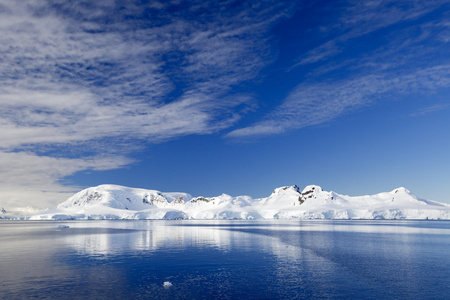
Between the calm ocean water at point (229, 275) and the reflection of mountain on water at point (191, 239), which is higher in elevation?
the calm ocean water at point (229, 275)

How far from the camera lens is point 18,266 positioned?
3130 cm

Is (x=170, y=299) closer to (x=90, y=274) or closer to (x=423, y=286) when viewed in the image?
(x=90, y=274)

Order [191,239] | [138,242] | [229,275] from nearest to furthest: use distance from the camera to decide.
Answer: [229,275] < [138,242] < [191,239]

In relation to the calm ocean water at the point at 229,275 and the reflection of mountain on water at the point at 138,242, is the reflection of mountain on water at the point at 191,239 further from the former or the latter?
the calm ocean water at the point at 229,275

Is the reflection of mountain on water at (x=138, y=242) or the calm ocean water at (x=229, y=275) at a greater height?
the calm ocean water at (x=229, y=275)

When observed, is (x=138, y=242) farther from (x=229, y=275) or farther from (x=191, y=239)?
(x=229, y=275)

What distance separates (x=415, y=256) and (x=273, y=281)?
21962mm

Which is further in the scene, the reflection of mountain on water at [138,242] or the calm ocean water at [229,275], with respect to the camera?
the reflection of mountain on water at [138,242]

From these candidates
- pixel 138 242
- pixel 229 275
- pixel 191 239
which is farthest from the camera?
pixel 191 239

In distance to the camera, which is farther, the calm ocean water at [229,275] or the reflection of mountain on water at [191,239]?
the reflection of mountain on water at [191,239]

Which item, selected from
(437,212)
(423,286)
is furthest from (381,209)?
(423,286)

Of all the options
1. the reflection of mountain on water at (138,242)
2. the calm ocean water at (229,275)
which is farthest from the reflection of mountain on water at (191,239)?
the calm ocean water at (229,275)

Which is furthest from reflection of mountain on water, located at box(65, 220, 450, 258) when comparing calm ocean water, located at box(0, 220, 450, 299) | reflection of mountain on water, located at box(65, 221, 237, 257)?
calm ocean water, located at box(0, 220, 450, 299)

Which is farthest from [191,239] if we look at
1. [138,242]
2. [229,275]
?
[229,275]
